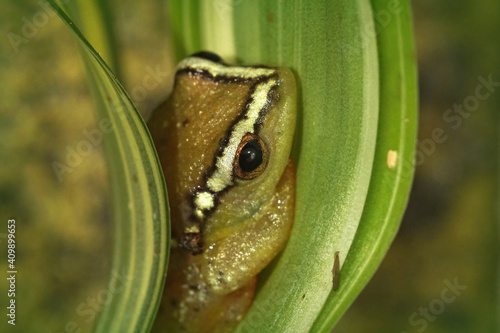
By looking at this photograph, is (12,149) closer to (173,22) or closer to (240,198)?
(173,22)

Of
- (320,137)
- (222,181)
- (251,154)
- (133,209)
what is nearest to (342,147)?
(320,137)

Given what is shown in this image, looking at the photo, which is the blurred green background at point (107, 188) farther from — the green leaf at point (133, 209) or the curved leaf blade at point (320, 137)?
the curved leaf blade at point (320, 137)

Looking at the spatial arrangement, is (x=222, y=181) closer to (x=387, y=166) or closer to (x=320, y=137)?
(x=320, y=137)

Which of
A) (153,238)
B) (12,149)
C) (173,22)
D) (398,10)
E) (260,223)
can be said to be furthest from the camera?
(12,149)

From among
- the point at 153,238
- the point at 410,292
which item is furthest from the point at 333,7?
the point at 410,292

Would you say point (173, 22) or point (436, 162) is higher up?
point (173, 22)

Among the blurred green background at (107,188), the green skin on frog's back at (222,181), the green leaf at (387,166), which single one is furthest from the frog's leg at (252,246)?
the blurred green background at (107,188)

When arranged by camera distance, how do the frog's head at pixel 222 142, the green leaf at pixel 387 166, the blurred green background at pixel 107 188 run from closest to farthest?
the green leaf at pixel 387 166, the frog's head at pixel 222 142, the blurred green background at pixel 107 188
